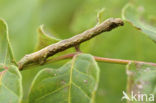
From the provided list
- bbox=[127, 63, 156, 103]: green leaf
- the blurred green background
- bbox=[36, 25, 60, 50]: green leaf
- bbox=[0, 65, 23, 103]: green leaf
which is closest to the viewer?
bbox=[0, 65, 23, 103]: green leaf

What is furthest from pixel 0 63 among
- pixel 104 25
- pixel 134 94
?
pixel 134 94

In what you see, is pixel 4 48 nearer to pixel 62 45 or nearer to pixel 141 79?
pixel 62 45

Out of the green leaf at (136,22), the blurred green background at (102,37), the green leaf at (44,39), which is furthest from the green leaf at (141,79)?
the blurred green background at (102,37)

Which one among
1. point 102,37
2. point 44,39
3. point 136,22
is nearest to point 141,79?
point 136,22

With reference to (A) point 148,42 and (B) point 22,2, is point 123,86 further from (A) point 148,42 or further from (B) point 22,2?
(B) point 22,2

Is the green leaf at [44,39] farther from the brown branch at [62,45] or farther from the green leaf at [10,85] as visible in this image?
the green leaf at [10,85]

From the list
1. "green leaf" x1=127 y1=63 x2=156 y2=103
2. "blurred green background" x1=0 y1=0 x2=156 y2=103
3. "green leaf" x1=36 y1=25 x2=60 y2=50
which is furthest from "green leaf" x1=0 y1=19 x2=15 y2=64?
"blurred green background" x1=0 y1=0 x2=156 y2=103

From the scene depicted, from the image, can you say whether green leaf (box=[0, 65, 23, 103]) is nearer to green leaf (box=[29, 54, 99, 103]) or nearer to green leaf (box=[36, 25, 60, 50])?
green leaf (box=[29, 54, 99, 103])
